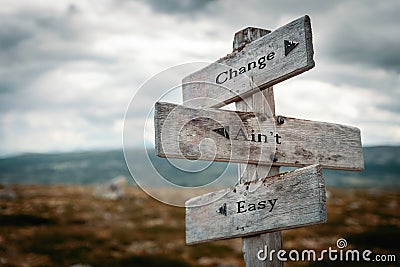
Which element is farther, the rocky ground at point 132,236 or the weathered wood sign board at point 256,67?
the rocky ground at point 132,236

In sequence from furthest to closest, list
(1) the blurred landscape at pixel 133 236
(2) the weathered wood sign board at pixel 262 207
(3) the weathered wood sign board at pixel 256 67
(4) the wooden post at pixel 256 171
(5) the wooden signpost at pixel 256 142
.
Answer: (1) the blurred landscape at pixel 133 236 < (4) the wooden post at pixel 256 171 < (3) the weathered wood sign board at pixel 256 67 < (5) the wooden signpost at pixel 256 142 < (2) the weathered wood sign board at pixel 262 207

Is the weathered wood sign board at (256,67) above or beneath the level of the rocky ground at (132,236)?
above

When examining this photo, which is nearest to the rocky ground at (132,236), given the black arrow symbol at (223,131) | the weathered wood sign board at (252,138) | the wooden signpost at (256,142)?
the weathered wood sign board at (252,138)

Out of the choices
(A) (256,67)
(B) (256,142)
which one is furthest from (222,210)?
(A) (256,67)

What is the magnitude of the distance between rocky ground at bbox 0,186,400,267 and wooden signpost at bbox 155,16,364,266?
21173 mm

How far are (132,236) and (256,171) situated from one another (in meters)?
34.1

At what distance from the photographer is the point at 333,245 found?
33.7m

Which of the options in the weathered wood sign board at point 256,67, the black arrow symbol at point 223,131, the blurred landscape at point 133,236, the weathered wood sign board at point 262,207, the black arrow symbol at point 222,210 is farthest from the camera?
the blurred landscape at point 133,236

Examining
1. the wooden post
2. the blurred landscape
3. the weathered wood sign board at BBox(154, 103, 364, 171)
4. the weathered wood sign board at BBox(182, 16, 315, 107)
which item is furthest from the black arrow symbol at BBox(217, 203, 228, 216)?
the blurred landscape

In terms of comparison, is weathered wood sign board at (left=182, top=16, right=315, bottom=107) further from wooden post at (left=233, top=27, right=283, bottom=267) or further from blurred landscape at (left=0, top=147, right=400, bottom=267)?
blurred landscape at (left=0, top=147, right=400, bottom=267)

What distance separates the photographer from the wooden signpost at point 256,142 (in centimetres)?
414

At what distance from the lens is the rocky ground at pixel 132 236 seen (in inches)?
1160

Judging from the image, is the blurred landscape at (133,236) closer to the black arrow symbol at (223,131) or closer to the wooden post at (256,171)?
the wooden post at (256,171)

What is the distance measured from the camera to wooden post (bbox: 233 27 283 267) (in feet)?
15.2
